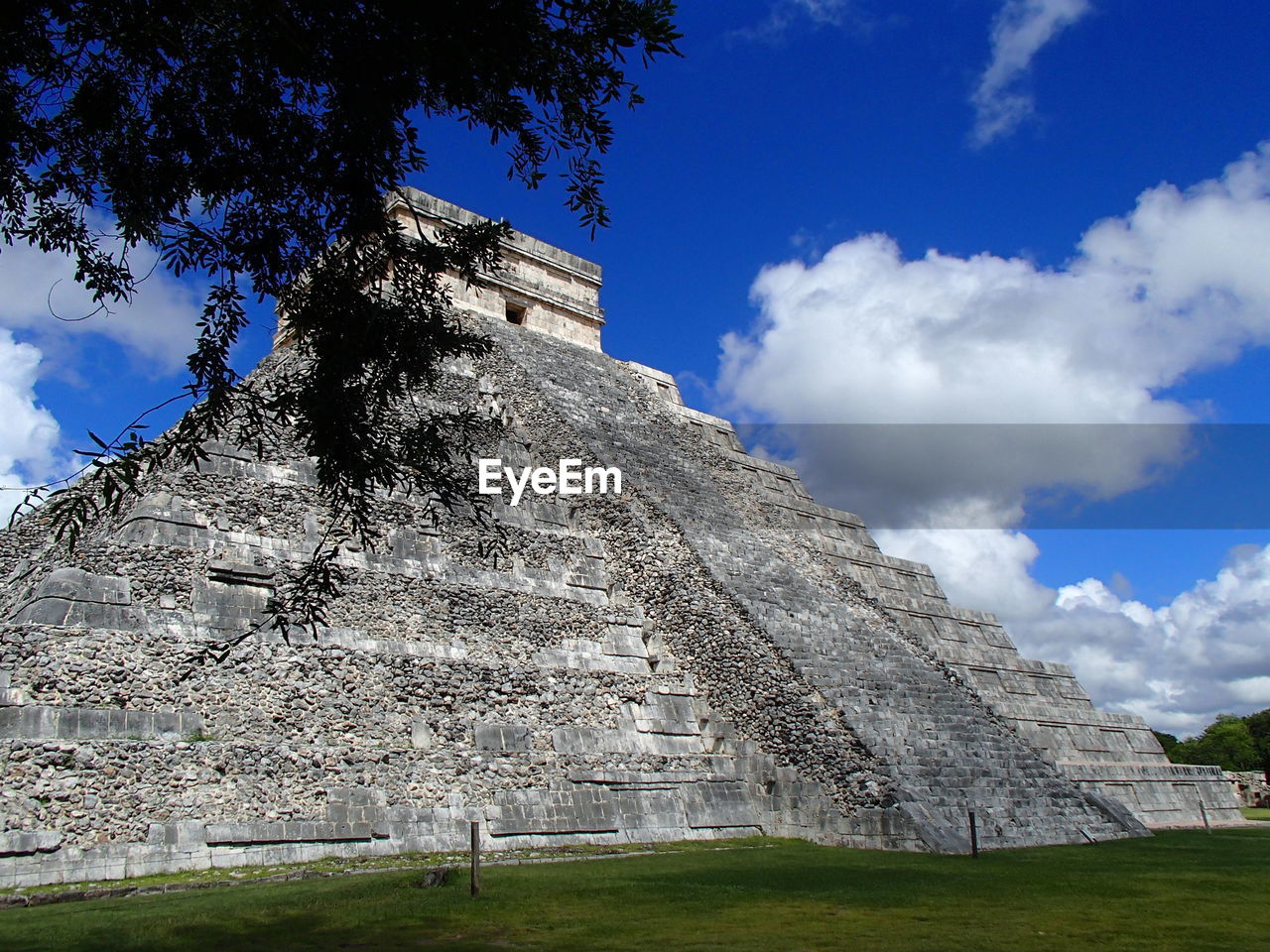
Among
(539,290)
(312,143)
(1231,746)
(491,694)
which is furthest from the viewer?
(1231,746)

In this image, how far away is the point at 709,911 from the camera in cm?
623

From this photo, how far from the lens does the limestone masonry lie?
773 centimetres

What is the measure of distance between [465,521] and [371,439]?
683cm

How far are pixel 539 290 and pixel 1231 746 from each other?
4813 centimetres

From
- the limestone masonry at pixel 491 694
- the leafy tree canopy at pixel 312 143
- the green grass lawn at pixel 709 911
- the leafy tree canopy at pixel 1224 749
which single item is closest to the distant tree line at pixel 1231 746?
the leafy tree canopy at pixel 1224 749

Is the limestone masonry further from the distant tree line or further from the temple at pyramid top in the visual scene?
the distant tree line

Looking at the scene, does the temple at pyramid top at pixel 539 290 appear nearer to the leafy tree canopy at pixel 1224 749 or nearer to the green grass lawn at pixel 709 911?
the green grass lawn at pixel 709 911

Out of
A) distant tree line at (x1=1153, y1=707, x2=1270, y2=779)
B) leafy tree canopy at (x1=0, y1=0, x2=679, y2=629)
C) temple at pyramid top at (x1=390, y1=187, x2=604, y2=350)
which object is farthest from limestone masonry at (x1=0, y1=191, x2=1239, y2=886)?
distant tree line at (x1=1153, y1=707, x2=1270, y2=779)

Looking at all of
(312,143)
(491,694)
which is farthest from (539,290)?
(312,143)

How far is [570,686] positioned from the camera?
10766 mm

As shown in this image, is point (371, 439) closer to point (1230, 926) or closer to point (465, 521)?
point (1230, 926)

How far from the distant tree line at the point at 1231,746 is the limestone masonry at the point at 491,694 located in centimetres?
3913

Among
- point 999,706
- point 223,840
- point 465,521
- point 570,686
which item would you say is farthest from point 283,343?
point 999,706

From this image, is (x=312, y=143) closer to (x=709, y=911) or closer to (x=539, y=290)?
(x=709, y=911)
